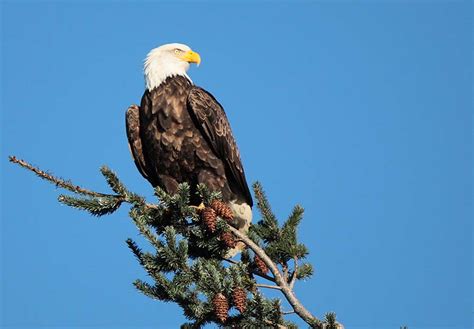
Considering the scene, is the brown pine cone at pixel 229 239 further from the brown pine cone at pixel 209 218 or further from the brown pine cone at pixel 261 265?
the brown pine cone at pixel 261 265

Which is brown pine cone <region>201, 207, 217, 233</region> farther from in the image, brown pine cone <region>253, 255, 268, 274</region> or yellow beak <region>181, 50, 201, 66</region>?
yellow beak <region>181, 50, 201, 66</region>

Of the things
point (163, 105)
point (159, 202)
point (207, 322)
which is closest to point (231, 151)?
point (163, 105)

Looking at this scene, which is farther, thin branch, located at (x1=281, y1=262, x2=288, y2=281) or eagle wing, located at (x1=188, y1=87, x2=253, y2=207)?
eagle wing, located at (x1=188, y1=87, x2=253, y2=207)

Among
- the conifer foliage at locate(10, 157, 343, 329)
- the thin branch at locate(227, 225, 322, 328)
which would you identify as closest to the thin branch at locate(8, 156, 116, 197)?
the conifer foliage at locate(10, 157, 343, 329)

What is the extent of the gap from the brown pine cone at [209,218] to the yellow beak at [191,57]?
2920 mm

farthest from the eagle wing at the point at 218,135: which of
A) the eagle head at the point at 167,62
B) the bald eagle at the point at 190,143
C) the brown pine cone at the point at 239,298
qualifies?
the brown pine cone at the point at 239,298

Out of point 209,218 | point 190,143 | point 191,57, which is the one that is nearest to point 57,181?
point 209,218

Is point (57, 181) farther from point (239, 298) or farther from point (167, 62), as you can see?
point (167, 62)

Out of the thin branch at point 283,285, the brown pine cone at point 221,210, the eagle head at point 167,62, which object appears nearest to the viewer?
the thin branch at point 283,285

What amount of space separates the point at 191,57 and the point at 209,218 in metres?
3.04

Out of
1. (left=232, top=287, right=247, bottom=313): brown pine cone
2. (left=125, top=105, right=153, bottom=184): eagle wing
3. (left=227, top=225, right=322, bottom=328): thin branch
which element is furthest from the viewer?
(left=125, top=105, right=153, bottom=184): eagle wing

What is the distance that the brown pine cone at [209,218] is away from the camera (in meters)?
5.70

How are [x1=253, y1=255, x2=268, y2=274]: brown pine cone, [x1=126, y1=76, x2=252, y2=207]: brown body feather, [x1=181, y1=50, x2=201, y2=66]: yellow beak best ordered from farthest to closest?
[x1=181, y1=50, x2=201, y2=66]: yellow beak
[x1=126, y1=76, x2=252, y2=207]: brown body feather
[x1=253, y1=255, x2=268, y2=274]: brown pine cone

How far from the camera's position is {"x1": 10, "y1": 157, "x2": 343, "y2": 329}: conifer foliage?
4.68 m
